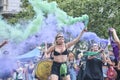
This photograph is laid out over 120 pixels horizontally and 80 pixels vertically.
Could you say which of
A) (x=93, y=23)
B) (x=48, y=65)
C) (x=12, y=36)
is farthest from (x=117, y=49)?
(x=93, y=23)

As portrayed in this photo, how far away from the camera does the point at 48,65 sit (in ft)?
41.6

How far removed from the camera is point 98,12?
2661 cm

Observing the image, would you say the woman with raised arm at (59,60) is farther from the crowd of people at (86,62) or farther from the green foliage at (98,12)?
the green foliage at (98,12)

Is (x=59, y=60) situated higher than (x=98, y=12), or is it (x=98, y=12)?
(x=98, y=12)

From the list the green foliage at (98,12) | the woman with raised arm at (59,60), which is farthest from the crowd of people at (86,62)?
the green foliage at (98,12)

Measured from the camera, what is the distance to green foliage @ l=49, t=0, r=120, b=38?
2623cm

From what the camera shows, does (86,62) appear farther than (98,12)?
No

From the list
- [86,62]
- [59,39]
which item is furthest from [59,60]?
[86,62]

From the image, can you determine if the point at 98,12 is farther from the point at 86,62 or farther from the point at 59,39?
the point at 59,39

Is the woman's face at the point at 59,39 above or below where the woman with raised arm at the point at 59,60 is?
above

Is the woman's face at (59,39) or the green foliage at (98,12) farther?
the green foliage at (98,12)

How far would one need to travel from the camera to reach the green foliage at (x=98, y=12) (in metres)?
26.2

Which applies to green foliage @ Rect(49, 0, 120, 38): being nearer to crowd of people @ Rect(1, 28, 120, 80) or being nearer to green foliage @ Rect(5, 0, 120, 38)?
green foliage @ Rect(5, 0, 120, 38)

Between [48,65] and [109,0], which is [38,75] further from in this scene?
[109,0]
